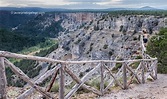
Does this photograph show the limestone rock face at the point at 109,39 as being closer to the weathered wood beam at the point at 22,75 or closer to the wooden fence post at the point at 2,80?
the weathered wood beam at the point at 22,75

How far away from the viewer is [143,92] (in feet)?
28.5

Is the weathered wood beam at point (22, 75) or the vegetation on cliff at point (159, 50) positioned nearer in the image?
the weathered wood beam at point (22, 75)

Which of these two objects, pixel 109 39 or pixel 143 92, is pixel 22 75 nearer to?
pixel 143 92

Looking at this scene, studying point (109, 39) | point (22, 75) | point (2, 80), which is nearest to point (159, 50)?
point (22, 75)

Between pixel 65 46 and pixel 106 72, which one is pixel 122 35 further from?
pixel 106 72

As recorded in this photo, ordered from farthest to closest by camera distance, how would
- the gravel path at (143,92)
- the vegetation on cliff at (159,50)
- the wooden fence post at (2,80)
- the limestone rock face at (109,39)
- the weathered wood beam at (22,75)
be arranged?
the limestone rock face at (109,39)
the vegetation on cliff at (159,50)
the gravel path at (143,92)
the weathered wood beam at (22,75)
the wooden fence post at (2,80)

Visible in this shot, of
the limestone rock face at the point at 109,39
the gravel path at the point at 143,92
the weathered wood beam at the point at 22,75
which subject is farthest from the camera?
the limestone rock face at the point at 109,39

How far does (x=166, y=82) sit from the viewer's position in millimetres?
10852

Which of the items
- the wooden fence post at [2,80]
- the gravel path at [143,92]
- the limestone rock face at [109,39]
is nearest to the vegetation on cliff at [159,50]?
the gravel path at [143,92]

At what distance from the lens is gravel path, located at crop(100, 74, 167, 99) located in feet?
26.1

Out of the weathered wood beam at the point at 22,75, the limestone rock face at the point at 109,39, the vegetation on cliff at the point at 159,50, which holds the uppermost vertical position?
the weathered wood beam at the point at 22,75

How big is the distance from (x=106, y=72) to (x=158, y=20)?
173 feet

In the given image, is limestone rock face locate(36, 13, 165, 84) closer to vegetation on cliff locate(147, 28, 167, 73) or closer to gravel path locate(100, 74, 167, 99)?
vegetation on cliff locate(147, 28, 167, 73)

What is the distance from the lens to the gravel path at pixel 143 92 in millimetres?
7945
